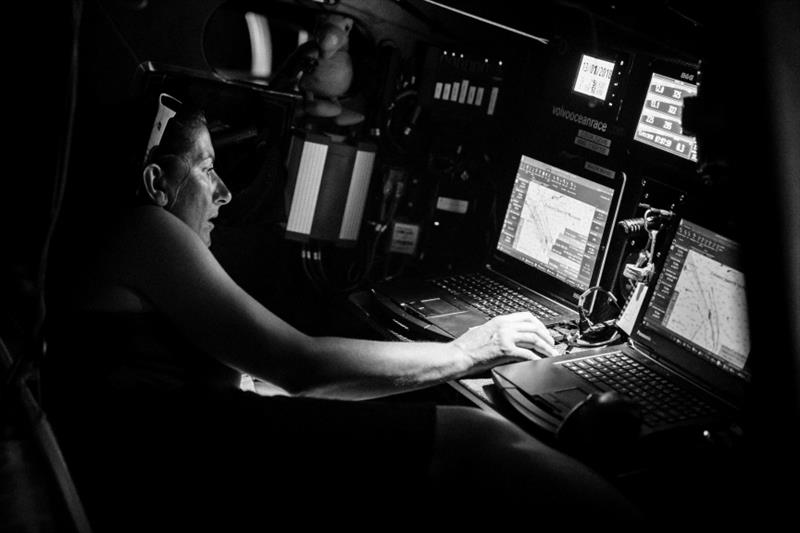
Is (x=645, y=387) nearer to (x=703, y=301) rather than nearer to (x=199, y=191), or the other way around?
(x=703, y=301)

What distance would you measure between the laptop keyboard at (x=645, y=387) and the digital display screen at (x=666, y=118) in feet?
1.90

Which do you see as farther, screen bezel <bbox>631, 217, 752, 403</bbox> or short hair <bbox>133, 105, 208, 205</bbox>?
short hair <bbox>133, 105, 208, 205</bbox>

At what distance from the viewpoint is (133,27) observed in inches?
90.2

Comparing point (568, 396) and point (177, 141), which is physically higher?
point (177, 141)

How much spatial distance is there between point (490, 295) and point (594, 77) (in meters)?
0.72

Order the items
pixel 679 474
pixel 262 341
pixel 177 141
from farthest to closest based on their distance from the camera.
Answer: pixel 177 141 → pixel 262 341 → pixel 679 474

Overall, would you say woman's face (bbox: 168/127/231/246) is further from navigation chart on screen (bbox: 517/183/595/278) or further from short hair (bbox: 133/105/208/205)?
navigation chart on screen (bbox: 517/183/595/278)

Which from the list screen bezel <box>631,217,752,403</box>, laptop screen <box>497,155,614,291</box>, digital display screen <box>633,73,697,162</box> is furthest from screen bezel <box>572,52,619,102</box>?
screen bezel <box>631,217,752,403</box>

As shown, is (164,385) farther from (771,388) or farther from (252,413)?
(771,388)

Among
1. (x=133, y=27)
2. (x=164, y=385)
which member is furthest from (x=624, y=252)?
(x=133, y=27)

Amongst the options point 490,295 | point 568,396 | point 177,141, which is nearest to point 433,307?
point 490,295

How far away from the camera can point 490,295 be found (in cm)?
236

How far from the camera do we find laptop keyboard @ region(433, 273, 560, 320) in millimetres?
2273

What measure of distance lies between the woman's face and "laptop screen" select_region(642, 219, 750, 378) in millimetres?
1137
